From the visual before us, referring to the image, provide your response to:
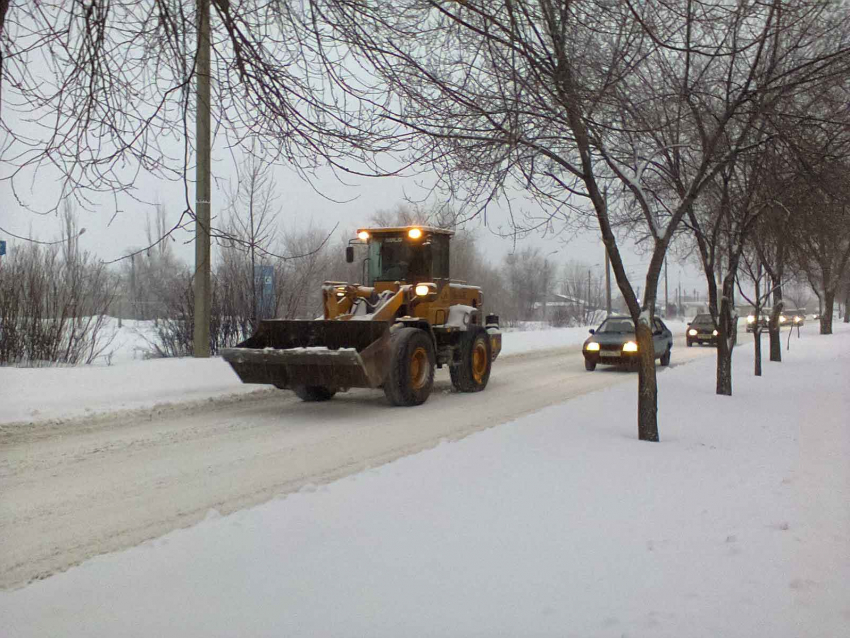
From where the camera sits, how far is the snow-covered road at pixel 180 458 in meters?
4.60

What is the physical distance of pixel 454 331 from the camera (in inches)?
468

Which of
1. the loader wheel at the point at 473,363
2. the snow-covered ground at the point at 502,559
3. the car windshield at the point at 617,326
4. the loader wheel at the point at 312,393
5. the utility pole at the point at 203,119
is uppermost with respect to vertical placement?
the utility pole at the point at 203,119

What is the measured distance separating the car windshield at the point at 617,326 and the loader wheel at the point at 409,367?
28.3 ft

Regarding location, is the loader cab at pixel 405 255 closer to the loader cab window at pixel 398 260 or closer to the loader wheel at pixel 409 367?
the loader cab window at pixel 398 260

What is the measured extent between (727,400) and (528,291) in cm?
4938

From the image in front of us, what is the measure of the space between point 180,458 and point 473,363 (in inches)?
259

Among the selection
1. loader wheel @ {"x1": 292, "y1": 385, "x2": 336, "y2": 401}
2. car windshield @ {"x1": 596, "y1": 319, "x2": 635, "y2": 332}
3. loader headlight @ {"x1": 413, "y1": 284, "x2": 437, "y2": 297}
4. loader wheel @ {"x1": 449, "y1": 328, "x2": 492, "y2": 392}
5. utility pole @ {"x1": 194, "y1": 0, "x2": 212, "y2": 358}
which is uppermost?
utility pole @ {"x1": 194, "y1": 0, "x2": 212, "y2": 358}

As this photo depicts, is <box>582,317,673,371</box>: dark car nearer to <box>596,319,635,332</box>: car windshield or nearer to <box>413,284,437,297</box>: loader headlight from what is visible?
<box>596,319,635,332</box>: car windshield

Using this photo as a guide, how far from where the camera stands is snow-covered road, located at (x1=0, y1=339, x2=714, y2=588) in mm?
4602

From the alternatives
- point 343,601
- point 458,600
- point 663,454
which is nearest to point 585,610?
point 458,600

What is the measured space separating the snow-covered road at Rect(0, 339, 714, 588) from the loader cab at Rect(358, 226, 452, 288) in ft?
6.88

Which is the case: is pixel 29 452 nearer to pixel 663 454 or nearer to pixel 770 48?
pixel 663 454

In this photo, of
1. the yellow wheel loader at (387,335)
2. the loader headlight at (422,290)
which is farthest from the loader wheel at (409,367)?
the loader headlight at (422,290)

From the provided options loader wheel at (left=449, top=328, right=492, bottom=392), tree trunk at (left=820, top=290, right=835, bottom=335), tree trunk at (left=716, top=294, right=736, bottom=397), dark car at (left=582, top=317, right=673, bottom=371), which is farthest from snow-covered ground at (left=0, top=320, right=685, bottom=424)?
tree trunk at (left=820, top=290, right=835, bottom=335)
